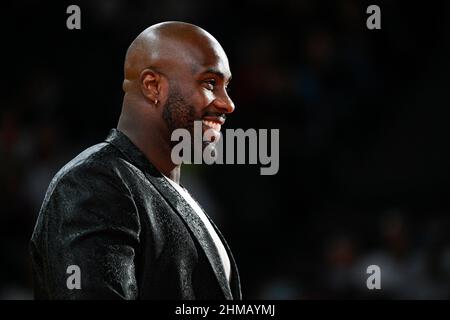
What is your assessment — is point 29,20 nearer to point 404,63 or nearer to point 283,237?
point 283,237

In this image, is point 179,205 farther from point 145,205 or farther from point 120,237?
point 120,237

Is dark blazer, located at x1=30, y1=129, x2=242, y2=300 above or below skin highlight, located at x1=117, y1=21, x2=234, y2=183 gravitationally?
below

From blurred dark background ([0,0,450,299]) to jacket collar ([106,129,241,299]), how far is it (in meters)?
2.79

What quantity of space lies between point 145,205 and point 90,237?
0.68 feet

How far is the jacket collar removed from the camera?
2.51 m

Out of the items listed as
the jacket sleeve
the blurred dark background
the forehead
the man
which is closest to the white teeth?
the man

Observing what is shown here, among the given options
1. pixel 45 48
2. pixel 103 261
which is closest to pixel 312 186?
pixel 45 48

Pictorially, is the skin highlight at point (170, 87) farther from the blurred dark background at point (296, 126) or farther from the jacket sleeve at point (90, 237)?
the blurred dark background at point (296, 126)

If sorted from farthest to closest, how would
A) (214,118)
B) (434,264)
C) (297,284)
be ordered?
1. (297,284)
2. (434,264)
3. (214,118)

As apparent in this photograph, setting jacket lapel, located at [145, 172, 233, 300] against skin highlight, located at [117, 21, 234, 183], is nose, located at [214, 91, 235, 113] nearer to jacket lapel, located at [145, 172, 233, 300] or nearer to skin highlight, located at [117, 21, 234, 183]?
skin highlight, located at [117, 21, 234, 183]

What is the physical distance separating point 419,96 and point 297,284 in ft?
5.41

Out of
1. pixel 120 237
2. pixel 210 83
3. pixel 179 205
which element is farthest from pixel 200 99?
pixel 120 237

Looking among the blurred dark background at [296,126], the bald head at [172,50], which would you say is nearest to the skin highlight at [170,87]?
the bald head at [172,50]
